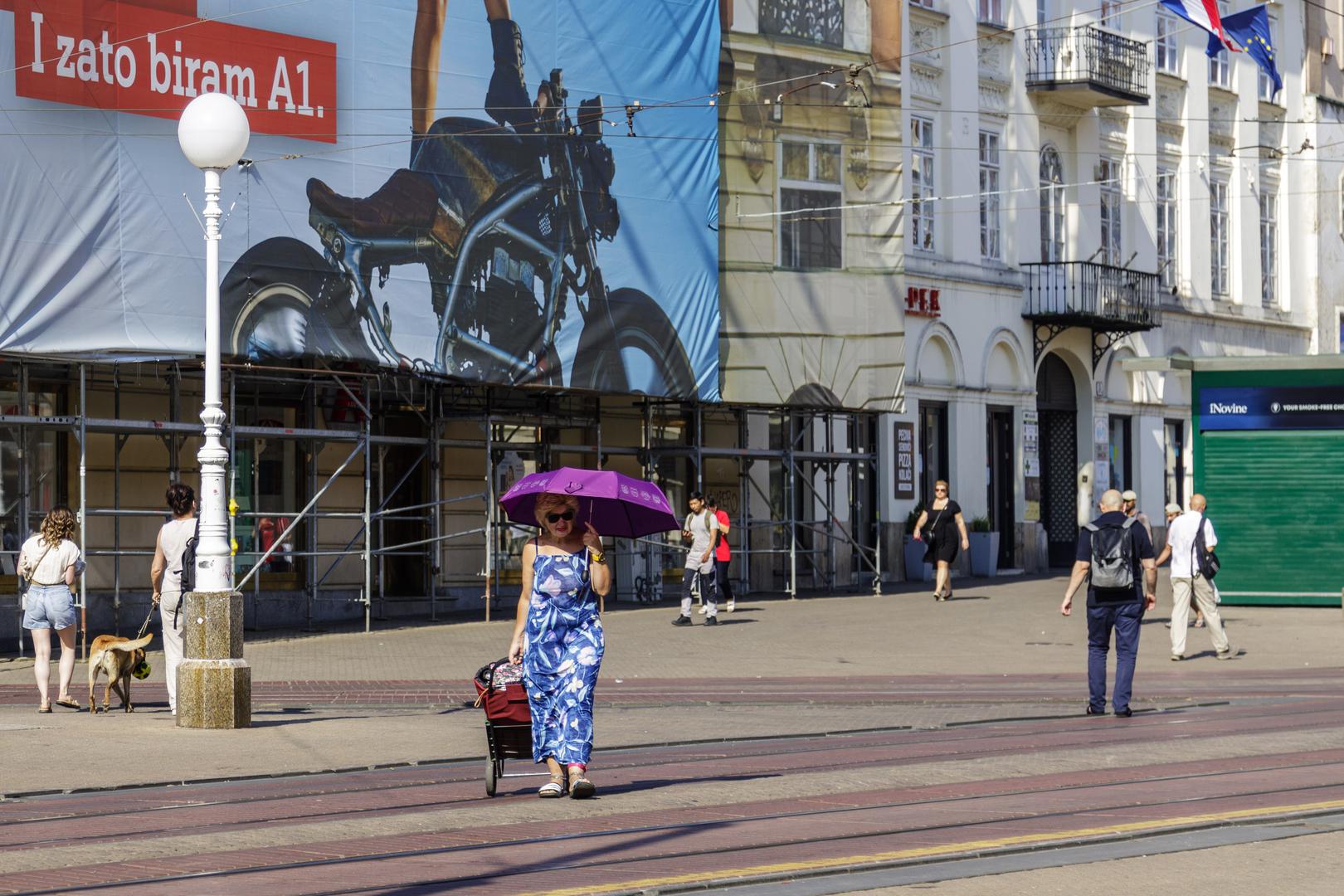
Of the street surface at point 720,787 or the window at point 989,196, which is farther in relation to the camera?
the window at point 989,196

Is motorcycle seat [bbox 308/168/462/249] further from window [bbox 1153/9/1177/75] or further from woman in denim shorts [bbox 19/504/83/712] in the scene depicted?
window [bbox 1153/9/1177/75]

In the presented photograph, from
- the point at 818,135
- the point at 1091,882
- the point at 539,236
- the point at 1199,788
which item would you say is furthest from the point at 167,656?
the point at 818,135

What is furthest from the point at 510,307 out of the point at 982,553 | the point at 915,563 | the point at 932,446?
the point at 982,553

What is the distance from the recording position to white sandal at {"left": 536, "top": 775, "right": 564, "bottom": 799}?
418 inches

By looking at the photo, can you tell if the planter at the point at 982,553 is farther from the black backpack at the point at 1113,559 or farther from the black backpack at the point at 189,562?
the black backpack at the point at 189,562

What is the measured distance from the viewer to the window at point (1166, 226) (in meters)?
43.2

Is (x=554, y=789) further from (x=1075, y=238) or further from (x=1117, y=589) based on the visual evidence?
(x=1075, y=238)

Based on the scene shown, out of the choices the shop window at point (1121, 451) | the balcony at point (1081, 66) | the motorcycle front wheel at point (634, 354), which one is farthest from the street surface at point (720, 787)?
the shop window at point (1121, 451)

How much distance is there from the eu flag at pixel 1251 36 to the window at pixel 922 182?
5.34 meters

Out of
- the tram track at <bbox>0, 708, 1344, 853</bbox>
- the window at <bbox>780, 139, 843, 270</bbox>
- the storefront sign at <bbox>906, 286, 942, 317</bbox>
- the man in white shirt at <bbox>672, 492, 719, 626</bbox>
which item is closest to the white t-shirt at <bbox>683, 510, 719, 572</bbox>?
the man in white shirt at <bbox>672, 492, 719, 626</bbox>

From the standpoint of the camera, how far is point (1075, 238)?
132 ft

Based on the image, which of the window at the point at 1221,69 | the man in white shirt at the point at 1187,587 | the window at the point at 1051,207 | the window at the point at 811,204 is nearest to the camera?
the man in white shirt at the point at 1187,587

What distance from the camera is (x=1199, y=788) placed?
11016 millimetres

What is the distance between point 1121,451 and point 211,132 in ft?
102
